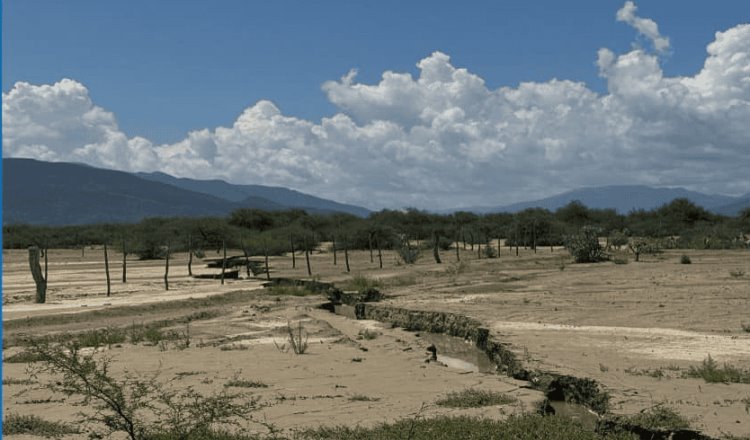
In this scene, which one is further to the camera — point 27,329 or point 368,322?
point 368,322

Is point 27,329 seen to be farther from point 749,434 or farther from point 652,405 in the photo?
point 749,434

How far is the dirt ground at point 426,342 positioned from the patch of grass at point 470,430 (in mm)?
676

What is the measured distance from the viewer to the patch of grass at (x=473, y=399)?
30.4ft

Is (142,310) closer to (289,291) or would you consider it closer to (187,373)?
(289,291)

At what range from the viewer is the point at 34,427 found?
825 cm

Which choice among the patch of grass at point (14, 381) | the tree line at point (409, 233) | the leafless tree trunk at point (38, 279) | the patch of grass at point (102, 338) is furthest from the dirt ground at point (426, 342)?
the tree line at point (409, 233)

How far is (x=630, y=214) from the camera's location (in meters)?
77.1

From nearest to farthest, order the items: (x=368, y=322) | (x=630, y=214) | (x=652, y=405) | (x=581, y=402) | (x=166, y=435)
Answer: (x=166, y=435), (x=652, y=405), (x=581, y=402), (x=368, y=322), (x=630, y=214)

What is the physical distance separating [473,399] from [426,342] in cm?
651

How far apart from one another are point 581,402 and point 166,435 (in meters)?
5.95

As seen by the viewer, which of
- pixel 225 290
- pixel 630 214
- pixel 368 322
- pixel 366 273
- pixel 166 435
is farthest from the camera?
pixel 630 214

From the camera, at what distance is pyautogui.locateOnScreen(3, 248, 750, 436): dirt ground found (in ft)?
31.1

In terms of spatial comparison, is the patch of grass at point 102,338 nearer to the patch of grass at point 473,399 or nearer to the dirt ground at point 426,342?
the dirt ground at point 426,342

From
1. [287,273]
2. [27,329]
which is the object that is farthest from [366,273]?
[27,329]
